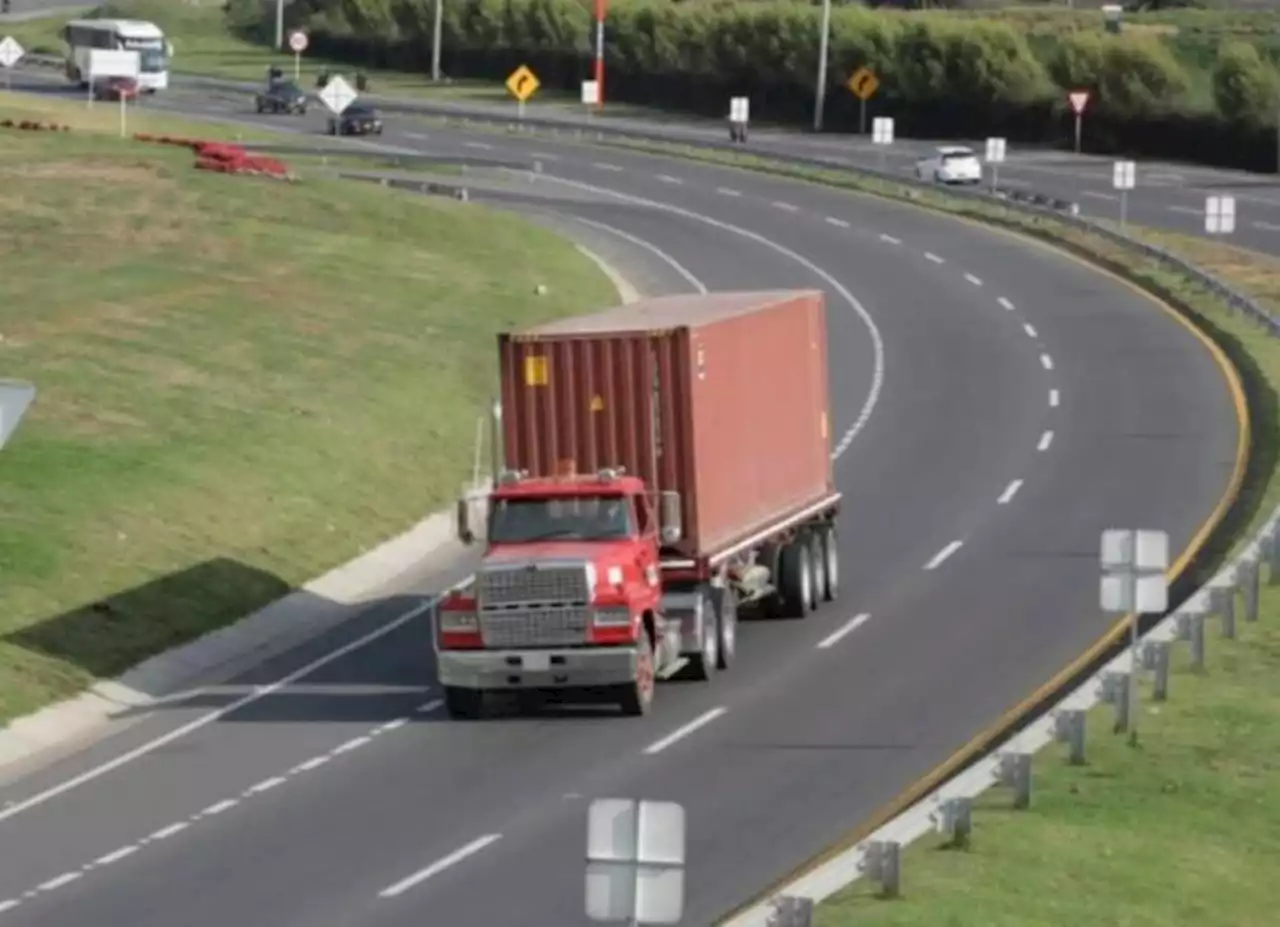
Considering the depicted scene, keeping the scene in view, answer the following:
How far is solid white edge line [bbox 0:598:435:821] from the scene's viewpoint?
26703 millimetres

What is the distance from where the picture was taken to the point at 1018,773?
23.0 meters

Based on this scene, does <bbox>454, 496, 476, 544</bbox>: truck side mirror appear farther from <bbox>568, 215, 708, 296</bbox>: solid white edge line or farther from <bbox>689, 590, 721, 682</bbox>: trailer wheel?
<bbox>568, 215, 708, 296</bbox>: solid white edge line

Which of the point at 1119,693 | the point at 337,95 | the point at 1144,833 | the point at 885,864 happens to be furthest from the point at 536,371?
the point at 337,95

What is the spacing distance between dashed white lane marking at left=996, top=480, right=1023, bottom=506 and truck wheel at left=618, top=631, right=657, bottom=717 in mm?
14532

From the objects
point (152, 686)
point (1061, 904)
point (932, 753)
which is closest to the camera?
point (1061, 904)

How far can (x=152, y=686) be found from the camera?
32250 millimetres

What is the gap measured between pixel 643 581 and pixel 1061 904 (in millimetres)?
9821

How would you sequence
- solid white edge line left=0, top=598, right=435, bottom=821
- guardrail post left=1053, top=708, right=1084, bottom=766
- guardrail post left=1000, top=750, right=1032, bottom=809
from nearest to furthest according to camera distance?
guardrail post left=1000, top=750, right=1032, bottom=809, guardrail post left=1053, top=708, right=1084, bottom=766, solid white edge line left=0, top=598, right=435, bottom=821

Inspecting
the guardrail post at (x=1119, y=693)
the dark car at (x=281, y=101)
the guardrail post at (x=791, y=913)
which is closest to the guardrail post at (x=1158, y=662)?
the guardrail post at (x=1119, y=693)

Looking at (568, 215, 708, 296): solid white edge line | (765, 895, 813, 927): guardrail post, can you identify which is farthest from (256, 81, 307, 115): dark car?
(765, 895, 813, 927): guardrail post

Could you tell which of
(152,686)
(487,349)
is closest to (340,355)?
(487,349)

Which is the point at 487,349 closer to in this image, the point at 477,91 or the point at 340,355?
the point at 340,355

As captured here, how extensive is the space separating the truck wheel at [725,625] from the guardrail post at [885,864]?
39.4ft

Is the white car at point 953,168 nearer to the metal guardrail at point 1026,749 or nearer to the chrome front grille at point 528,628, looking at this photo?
the metal guardrail at point 1026,749
